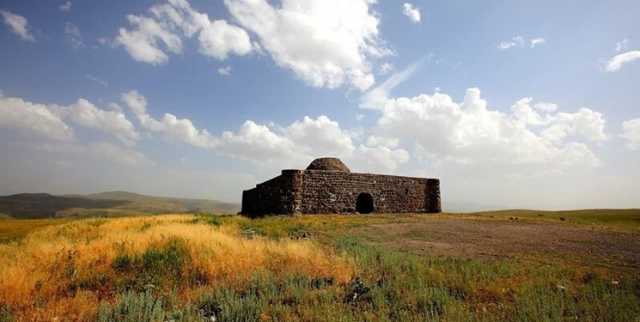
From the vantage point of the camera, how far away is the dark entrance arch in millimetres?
23172

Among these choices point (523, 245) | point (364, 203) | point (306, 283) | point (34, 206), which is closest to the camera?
point (306, 283)

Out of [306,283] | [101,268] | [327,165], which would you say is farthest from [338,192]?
[306,283]

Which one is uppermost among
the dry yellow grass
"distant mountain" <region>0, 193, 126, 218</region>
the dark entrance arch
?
the dark entrance arch

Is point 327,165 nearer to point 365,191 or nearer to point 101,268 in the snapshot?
point 365,191

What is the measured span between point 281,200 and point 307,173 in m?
2.51

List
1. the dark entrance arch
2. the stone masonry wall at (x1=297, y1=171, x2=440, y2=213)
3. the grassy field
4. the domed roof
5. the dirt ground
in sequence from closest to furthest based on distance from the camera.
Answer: the grassy field → the dirt ground → the stone masonry wall at (x1=297, y1=171, x2=440, y2=213) → the dark entrance arch → the domed roof

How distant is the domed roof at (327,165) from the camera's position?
25.2m

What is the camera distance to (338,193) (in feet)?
71.2

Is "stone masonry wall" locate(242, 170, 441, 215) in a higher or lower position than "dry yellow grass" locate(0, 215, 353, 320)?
higher

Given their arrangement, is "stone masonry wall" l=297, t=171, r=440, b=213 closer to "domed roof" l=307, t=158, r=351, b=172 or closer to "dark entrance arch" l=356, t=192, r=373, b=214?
"dark entrance arch" l=356, t=192, r=373, b=214

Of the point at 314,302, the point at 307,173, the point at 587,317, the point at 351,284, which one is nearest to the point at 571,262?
the point at 587,317

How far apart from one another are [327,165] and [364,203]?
14.1ft

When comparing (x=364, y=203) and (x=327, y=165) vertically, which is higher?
(x=327, y=165)

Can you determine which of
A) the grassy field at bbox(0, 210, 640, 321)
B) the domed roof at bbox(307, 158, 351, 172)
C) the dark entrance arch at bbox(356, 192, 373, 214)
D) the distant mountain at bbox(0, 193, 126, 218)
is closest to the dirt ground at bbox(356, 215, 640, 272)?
the grassy field at bbox(0, 210, 640, 321)
